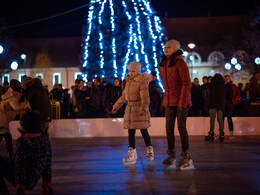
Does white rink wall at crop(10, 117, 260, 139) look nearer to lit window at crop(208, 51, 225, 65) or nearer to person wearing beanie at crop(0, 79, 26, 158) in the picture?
person wearing beanie at crop(0, 79, 26, 158)

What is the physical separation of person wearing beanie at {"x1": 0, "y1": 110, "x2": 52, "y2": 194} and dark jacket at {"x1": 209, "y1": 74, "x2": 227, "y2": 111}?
313 inches

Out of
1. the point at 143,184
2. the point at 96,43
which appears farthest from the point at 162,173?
the point at 96,43

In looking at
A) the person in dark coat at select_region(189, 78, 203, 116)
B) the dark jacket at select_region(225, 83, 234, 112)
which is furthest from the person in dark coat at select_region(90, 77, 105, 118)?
the dark jacket at select_region(225, 83, 234, 112)

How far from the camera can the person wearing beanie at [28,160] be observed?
5.59 m

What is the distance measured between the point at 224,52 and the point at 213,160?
4655cm

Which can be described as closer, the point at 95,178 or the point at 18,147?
the point at 18,147

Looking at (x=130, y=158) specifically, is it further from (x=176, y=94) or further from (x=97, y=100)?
(x=97, y=100)

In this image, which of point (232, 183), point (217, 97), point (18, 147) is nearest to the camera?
point (18, 147)

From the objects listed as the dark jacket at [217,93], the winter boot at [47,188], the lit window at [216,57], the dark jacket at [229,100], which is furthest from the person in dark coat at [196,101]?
the lit window at [216,57]

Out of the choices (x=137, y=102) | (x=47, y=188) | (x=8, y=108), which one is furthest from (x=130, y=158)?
(x=8, y=108)

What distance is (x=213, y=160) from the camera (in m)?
8.75

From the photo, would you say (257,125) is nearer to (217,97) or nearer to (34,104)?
(217,97)

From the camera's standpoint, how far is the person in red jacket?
24.7ft

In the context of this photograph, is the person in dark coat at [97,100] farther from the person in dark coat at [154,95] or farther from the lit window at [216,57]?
the lit window at [216,57]
